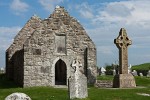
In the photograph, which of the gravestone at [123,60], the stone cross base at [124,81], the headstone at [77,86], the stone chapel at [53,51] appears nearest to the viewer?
the headstone at [77,86]

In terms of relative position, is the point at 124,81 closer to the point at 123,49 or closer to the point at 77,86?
the point at 123,49

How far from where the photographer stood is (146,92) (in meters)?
24.0

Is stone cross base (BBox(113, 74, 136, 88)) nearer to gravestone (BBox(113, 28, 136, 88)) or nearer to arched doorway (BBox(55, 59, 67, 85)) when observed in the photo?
gravestone (BBox(113, 28, 136, 88))

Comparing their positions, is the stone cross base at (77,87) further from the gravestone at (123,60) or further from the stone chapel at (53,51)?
the stone chapel at (53,51)

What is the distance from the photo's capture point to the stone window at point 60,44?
32.5 m

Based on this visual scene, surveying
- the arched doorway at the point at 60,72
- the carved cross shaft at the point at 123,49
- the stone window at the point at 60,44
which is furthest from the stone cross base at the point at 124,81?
the arched doorway at the point at 60,72

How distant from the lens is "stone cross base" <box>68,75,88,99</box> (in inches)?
746

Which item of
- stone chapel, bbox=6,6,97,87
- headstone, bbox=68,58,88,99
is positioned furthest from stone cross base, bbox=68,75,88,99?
stone chapel, bbox=6,6,97,87

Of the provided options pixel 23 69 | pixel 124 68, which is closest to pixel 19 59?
pixel 23 69

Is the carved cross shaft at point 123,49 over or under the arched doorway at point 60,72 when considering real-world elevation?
over

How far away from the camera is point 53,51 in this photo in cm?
3216

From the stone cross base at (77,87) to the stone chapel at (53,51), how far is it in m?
12.0

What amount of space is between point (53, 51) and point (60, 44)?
0.98m

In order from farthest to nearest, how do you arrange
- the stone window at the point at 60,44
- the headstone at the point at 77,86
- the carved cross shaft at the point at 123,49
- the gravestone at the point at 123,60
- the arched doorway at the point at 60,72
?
the arched doorway at the point at 60,72, the stone window at the point at 60,44, the carved cross shaft at the point at 123,49, the gravestone at the point at 123,60, the headstone at the point at 77,86
